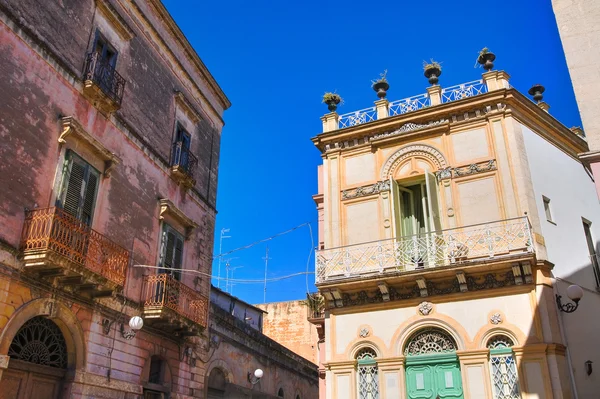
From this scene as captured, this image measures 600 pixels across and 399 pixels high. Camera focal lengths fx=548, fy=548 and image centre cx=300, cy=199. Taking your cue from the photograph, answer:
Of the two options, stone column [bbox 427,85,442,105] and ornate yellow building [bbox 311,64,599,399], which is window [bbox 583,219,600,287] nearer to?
ornate yellow building [bbox 311,64,599,399]

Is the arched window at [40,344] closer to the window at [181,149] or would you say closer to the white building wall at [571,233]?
the window at [181,149]

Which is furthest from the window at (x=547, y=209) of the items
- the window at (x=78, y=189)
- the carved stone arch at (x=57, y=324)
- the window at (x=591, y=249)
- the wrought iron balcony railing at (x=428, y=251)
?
the carved stone arch at (x=57, y=324)

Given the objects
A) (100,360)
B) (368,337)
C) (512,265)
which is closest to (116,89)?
(100,360)

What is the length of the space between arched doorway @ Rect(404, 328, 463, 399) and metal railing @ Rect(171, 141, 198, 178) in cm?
832

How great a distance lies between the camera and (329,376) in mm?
13117

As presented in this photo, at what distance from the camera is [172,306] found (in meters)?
13.7

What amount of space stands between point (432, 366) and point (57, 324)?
8.07m

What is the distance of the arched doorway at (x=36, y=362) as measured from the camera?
9984mm

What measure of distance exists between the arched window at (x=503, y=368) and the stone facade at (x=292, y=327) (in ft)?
58.1

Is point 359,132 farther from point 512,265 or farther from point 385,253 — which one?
point 512,265

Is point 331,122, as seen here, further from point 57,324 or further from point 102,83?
point 57,324

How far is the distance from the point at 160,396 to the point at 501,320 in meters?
8.50

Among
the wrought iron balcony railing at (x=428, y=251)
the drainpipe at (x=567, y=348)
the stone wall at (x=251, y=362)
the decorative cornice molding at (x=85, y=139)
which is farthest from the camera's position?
the stone wall at (x=251, y=362)

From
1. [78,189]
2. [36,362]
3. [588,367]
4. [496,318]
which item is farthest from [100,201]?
[588,367]
